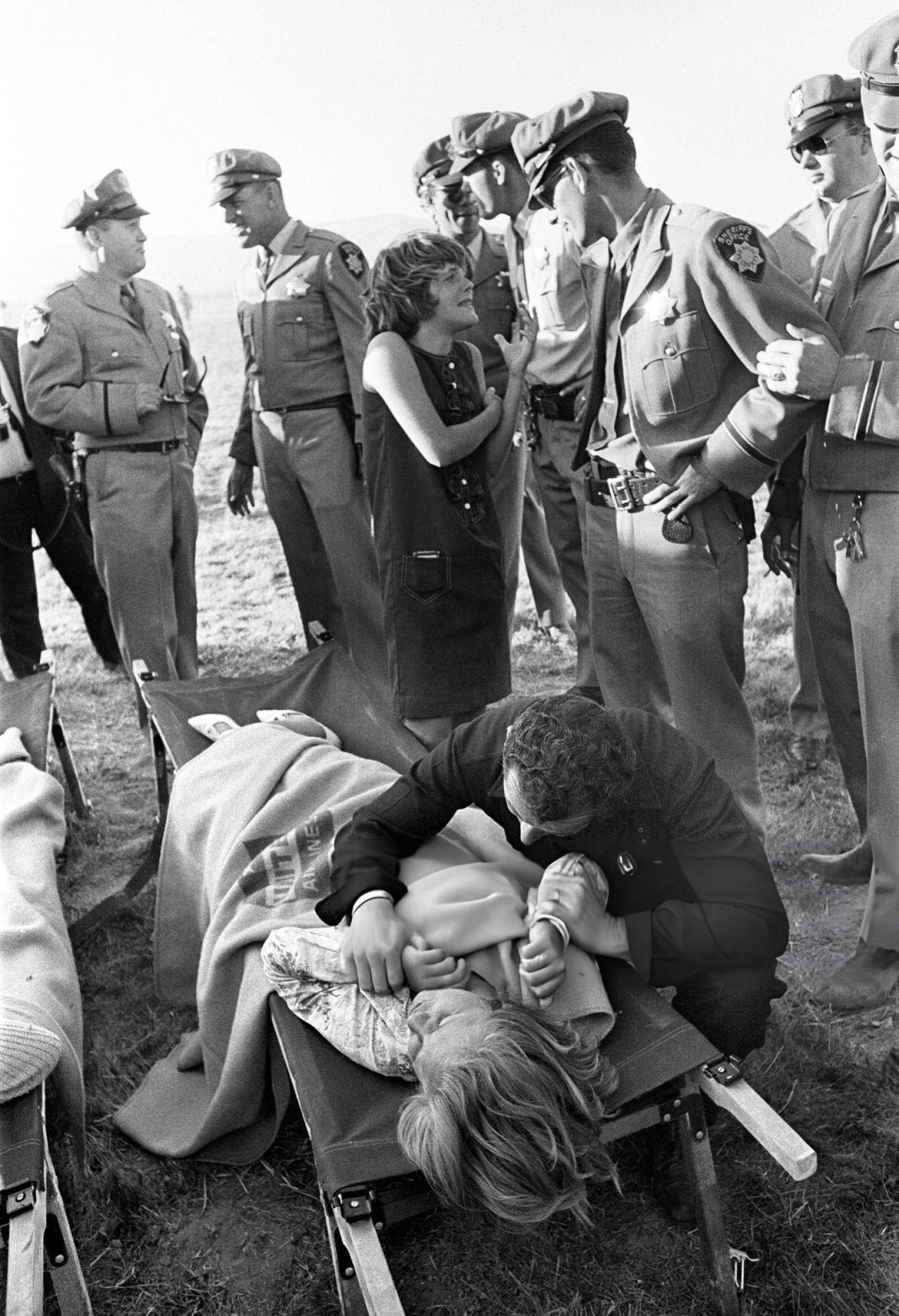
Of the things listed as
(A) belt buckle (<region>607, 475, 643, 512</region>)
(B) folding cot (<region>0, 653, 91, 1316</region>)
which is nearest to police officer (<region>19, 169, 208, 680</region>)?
(A) belt buckle (<region>607, 475, 643, 512</region>)

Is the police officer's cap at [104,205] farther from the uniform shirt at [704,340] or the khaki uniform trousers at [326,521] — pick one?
the uniform shirt at [704,340]

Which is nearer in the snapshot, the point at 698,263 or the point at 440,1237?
the point at 440,1237

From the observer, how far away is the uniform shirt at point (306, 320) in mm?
4477

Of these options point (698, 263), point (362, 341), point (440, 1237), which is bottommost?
point (440, 1237)

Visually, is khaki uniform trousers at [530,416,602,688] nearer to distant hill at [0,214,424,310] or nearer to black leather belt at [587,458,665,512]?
black leather belt at [587,458,665,512]

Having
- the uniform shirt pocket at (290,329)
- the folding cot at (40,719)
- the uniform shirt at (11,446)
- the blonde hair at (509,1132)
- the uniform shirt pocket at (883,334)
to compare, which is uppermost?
the uniform shirt pocket at (883,334)

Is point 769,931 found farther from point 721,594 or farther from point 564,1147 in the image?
point 721,594

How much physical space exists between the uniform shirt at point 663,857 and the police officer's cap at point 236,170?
3.18m

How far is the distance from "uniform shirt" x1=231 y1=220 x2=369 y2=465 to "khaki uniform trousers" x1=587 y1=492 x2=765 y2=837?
191 cm

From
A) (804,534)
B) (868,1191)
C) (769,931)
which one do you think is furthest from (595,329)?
(868,1191)

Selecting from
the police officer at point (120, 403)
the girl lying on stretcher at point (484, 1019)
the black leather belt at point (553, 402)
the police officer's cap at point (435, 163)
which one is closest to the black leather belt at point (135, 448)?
the police officer at point (120, 403)

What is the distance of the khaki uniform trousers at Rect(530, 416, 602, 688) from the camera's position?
14.3 feet

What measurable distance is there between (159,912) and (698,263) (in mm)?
1997

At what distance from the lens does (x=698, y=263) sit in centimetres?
249
